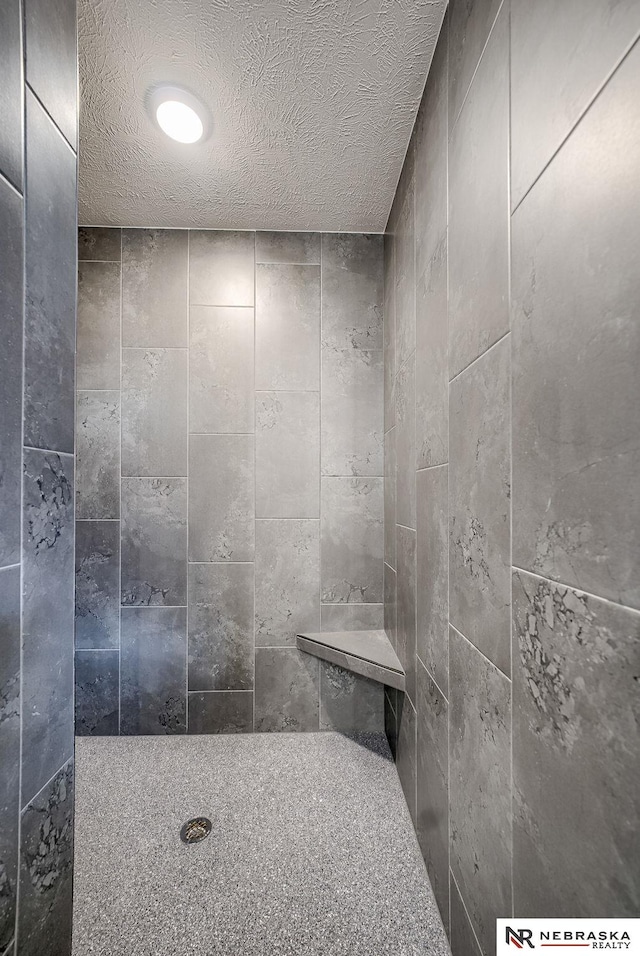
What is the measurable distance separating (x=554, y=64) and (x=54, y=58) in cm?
76

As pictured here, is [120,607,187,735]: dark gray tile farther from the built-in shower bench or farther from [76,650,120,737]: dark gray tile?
the built-in shower bench

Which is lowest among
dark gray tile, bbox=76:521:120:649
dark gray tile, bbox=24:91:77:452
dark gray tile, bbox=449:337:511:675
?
dark gray tile, bbox=76:521:120:649

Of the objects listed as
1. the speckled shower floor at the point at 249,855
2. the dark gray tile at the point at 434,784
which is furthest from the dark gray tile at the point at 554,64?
the speckled shower floor at the point at 249,855

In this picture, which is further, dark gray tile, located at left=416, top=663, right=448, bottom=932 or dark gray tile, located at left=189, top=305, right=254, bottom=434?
dark gray tile, located at left=189, top=305, right=254, bottom=434

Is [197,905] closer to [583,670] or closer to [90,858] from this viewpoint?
[90,858]

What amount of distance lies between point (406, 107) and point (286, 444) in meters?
1.26

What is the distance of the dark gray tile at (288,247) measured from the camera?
1.91 meters

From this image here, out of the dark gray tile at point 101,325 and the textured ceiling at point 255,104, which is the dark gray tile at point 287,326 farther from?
the dark gray tile at point 101,325

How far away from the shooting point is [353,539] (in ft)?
6.30

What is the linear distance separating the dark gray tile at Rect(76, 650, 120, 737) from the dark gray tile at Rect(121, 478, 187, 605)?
0.94ft

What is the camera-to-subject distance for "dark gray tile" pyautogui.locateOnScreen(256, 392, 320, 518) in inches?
75.0

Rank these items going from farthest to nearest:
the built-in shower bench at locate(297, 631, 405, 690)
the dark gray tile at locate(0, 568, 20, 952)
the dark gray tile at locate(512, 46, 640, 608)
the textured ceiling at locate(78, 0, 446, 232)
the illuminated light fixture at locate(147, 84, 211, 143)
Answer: the built-in shower bench at locate(297, 631, 405, 690), the illuminated light fixture at locate(147, 84, 211, 143), the textured ceiling at locate(78, 0, 446, 232), the dark gray tile at locate(0, 568, 20, 952), the dark gray tile at locate(512, 46, 640, 608)

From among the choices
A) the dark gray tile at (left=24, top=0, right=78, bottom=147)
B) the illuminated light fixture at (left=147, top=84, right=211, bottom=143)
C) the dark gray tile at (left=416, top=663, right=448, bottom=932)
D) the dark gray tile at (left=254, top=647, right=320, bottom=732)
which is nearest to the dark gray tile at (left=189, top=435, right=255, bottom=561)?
the dark gray tile at (left=254, top=647, right=320, bottom=732)

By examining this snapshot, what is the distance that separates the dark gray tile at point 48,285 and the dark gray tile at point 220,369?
1163 mm
